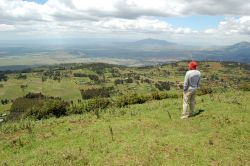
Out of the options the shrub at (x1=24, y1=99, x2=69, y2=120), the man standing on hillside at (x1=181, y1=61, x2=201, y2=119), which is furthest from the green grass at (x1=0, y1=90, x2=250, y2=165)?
the shrub at (x1=24, y1=99, x2=69, y2=120)

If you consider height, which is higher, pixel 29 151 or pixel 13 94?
pixel 29 151

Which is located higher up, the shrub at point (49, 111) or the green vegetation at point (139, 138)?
the green vegetation at point (139, 138)

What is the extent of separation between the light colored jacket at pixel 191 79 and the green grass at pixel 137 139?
1863mm

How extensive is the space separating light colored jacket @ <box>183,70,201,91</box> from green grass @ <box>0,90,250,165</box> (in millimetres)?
1863

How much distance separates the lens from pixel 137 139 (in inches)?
598

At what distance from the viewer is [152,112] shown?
2134 centimetres

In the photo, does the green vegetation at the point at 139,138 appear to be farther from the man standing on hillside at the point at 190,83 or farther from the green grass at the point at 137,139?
the man standing on hillside at the point at 190,83

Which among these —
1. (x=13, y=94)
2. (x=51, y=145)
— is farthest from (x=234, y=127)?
(x=13, y=94)

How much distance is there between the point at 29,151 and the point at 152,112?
8.76m

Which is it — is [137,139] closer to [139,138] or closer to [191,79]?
[139,138]

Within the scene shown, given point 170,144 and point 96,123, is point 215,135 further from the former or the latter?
point 96,123

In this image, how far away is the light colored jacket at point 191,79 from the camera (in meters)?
18.2

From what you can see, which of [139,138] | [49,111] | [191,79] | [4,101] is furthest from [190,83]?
[4,101]

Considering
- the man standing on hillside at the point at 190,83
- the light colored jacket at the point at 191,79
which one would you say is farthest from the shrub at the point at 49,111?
the light colored jacket at the point at 191,79
